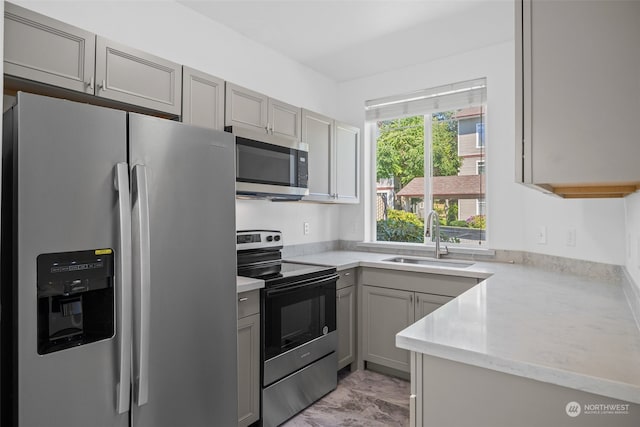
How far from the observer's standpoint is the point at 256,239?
8.16ft

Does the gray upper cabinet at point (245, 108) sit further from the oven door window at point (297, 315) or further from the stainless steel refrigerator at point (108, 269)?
the oven door window at point (297, 315)

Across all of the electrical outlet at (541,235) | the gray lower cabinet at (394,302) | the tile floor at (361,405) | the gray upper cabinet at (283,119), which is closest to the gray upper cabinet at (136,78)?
the gray upper cabinet at (283,119)

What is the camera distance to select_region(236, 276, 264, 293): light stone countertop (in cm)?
198

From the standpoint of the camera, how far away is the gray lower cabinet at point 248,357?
2016mm

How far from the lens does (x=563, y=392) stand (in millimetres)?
934

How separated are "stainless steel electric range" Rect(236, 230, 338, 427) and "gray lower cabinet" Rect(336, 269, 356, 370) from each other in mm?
130

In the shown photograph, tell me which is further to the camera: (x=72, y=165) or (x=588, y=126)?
(x=72, y=165)

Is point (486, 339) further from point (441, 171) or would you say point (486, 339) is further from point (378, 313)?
point (441, 171)

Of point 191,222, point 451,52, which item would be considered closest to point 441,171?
point 451,52

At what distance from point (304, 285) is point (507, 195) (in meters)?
1.77

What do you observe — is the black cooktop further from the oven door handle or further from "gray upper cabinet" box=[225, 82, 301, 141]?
"gray upper cabinet" box=[225, 82, 301, 141]

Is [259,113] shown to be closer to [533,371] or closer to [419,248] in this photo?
[419,248]

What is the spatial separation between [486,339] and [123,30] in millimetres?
2347

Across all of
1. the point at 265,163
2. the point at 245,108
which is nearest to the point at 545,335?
the point at 265,163
